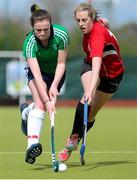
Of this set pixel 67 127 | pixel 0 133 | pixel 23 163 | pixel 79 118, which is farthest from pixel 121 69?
pixel 67 127

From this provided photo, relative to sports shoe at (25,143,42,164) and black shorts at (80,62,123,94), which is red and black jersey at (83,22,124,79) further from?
sports shoe at (25,143,42,164)

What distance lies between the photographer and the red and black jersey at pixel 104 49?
7.72 meters

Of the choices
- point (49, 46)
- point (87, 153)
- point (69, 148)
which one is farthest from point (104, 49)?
point (87, 153)

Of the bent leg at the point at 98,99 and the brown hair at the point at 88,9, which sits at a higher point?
the brown hair at the point at 88,9

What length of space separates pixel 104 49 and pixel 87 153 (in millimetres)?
1797

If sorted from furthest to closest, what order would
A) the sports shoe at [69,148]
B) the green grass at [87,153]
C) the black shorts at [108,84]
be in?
1. the black shorts at [108,84]
2. the sports shoe at [69,148]
3. the green grass at [87,153]

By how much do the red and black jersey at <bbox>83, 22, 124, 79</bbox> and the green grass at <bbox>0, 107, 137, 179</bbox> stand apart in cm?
98

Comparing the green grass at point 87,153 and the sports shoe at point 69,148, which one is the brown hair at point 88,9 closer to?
the sports shoe at point 69,148

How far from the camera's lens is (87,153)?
9.41 meters

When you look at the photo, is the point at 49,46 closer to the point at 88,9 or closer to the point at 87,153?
the point at 88,9

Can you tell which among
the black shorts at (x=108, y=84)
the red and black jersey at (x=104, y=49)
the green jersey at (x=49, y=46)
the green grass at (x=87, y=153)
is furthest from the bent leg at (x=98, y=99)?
the green jersey at (x=49, y=46)

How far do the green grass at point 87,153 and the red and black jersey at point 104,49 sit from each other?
977mm

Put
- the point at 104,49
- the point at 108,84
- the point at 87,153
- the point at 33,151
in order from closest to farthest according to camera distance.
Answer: the point at 33,151 < the point at 104,49 < the point at 108,84 < the point at 87,153

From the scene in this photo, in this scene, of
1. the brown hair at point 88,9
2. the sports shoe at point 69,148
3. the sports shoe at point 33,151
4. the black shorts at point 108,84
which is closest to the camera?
the sports shoe at point 33,151
